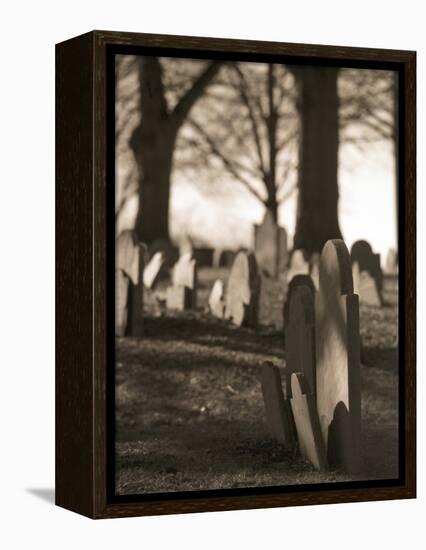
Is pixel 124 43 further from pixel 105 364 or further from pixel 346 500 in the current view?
pixel 346 500

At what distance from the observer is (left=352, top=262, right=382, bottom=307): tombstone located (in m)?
9.38

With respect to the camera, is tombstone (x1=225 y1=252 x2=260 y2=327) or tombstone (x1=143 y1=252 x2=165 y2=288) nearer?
tombstone (x1=143 y1=252 x2=165 y2=288)

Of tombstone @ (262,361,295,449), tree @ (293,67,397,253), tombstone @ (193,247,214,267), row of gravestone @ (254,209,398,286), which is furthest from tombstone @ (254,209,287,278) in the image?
tombstone @ (262,361,295,449)

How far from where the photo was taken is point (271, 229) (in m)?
9.21

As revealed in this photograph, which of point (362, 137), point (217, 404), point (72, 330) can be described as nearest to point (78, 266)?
point (72, 330)

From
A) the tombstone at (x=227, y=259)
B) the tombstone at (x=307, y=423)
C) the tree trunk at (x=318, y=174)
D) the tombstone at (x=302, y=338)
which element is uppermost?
the tree trunk at (x=318, y=174)

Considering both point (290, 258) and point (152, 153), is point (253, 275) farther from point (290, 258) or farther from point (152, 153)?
point (152, 153)

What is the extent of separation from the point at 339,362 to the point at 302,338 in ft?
0.76

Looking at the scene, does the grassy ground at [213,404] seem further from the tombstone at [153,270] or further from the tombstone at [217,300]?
the tombstone at [153,270]

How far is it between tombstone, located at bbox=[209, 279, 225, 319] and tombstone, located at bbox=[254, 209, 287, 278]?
0.26 metres

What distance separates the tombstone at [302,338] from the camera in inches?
353

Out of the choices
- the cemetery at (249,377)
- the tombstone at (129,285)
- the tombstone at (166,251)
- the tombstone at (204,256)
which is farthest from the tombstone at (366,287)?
the tombstone at (129,285)

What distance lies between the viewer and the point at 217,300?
30.1 feet

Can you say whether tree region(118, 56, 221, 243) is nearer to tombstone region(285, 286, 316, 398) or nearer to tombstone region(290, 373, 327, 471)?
tombstone region(285, 286, 316, 398)
